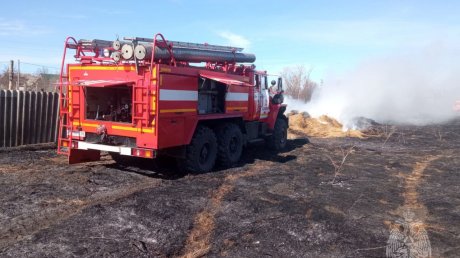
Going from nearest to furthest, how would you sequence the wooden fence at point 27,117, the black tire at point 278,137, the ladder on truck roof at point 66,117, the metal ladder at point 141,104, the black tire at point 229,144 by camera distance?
1. the metal ladder at point 141,104
2. the ladder on truck roof at point 66,117
3. the black tire at point 229,144
4. the wooden fence at point 27,117
5. the black tire at point 278,137

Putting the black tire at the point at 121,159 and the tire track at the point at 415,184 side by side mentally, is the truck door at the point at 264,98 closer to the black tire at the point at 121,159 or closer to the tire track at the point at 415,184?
the black tire at the point at 121,159

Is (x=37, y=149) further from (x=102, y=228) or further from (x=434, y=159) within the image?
(x=434, y=159)

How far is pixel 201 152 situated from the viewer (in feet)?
31.8

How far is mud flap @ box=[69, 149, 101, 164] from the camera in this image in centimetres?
927

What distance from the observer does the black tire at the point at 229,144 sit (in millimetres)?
10367

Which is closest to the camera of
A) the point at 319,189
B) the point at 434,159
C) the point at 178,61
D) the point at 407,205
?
the point at 407,205

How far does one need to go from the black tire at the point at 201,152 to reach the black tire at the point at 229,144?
13.1 inches

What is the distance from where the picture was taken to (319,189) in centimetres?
867

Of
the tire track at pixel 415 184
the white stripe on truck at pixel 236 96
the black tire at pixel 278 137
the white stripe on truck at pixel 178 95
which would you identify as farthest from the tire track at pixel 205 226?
the black tire at pixel 278 137

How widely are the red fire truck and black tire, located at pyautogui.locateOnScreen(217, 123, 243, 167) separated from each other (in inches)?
1.0

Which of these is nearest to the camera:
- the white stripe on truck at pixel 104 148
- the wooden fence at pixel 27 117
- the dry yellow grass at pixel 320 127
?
the white stripe on truck at pixel 104 148

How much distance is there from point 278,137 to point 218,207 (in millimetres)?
7376

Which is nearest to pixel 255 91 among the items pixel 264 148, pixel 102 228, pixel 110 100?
pixel 264 148

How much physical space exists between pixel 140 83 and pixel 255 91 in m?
4.85
